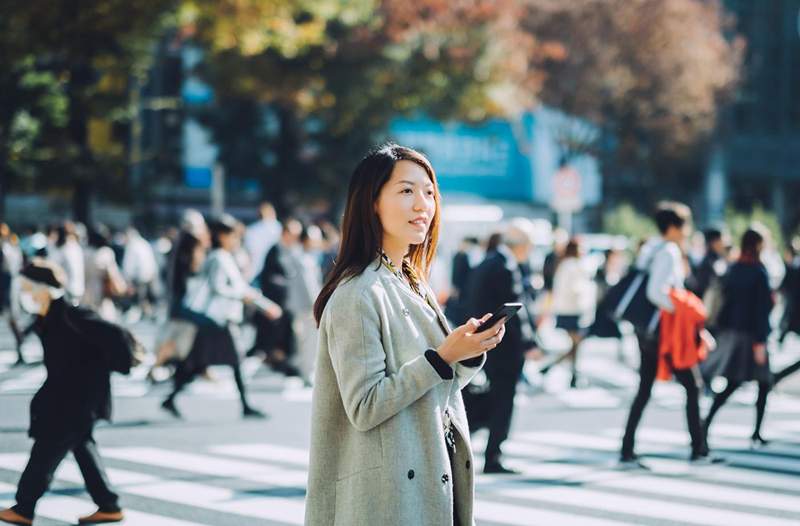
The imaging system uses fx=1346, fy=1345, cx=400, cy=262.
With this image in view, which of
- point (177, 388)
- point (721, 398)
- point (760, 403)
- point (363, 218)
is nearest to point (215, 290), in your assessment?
point (177, 388)

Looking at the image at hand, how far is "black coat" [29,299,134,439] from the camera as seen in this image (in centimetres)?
663

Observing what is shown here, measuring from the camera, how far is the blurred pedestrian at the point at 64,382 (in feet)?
21.7

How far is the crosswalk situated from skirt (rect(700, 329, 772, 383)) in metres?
0.54

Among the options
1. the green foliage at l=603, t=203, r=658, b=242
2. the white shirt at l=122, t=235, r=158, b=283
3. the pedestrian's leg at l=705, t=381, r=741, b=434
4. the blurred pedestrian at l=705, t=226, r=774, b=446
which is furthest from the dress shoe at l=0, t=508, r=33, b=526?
the green foliage at l=603, t=203, r=658, b=242

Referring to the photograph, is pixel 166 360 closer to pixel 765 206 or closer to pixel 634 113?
pixel 634 113

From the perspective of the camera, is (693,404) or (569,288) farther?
(569,288)

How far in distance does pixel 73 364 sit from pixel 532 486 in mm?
2995

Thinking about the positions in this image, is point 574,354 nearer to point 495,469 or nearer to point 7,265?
point 495,469

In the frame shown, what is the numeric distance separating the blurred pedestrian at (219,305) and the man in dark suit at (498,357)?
8.49ft

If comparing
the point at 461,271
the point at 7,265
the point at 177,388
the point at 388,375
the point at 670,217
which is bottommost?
the point at 177,388

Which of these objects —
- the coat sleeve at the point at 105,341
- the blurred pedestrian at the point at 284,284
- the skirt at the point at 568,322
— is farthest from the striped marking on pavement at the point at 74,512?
the skirt at the point at 568,322

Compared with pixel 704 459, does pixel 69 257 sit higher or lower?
higher

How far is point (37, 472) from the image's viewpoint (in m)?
6.62

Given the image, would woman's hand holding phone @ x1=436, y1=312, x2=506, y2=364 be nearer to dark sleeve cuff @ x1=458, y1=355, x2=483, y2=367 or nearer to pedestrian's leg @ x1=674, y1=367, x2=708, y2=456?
dark sleeve cuff @ x1=458, y1=355, x2=483, y2=367
